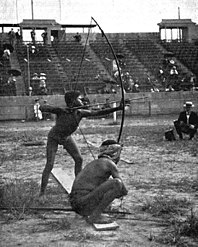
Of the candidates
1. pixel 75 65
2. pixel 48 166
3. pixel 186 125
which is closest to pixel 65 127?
pixel 48 166

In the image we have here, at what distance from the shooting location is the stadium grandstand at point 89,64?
101 ft

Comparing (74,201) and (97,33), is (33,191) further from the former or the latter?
(97,33)

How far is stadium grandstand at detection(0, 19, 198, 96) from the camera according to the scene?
30.9 m

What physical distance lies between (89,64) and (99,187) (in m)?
29.3

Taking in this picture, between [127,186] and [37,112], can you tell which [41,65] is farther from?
[127,186]

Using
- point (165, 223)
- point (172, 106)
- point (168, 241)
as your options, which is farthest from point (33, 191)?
point (172, 106)

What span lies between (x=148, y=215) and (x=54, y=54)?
1184 inches

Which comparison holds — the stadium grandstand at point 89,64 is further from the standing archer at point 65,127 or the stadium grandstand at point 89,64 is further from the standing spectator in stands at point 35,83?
the standing archer at point 65,127

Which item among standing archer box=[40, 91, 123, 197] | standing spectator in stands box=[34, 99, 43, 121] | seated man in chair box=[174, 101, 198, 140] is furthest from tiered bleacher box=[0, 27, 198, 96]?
standing archer box=[40, 91, 123, 197]

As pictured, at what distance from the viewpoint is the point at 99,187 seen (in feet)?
A: 18.7

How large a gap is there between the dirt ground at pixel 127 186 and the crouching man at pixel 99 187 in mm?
211

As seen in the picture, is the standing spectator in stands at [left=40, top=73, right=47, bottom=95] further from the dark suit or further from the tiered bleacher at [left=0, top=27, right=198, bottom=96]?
the dark suit

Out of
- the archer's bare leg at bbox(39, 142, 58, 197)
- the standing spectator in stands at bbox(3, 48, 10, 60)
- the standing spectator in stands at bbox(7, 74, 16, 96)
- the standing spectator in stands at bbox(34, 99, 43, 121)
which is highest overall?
the standing spectator in stands at bbox(3, 48, 10, 60)

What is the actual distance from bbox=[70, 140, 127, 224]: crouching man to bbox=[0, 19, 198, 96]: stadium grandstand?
20.9 meters
